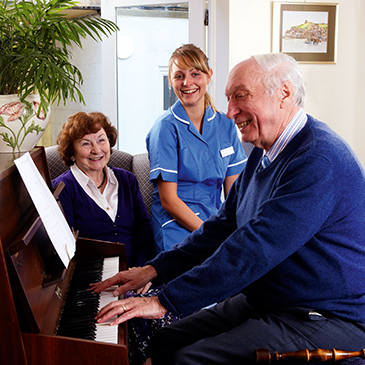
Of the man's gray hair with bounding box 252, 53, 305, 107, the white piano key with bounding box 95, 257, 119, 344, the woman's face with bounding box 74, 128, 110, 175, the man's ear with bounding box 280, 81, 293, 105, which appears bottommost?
the white piano key with bounding box 95, 257, 119, 344

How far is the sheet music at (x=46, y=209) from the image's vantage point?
3.62 ft

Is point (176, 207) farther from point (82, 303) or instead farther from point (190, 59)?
point (82, 303)

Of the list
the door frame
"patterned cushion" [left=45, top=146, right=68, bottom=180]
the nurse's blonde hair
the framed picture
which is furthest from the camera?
the framed picture

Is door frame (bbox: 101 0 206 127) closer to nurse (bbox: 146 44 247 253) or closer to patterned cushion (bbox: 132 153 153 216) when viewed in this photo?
patterned cushion (bbox: 132 153 153 216)

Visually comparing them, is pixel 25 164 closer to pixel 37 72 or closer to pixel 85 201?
pixel 37 72

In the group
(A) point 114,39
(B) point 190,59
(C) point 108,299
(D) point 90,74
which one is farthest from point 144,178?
(D) point 90,74

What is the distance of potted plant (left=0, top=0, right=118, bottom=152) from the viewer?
4.17 feet

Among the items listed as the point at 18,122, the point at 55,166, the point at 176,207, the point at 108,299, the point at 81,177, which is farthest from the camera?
the point at 55,166

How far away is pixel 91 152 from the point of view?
210cm

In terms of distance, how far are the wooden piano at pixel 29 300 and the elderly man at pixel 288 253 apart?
0.52 ft

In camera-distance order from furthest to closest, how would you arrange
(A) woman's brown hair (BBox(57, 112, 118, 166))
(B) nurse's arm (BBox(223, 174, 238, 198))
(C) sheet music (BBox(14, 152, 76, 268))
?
(B) nurse's arm (BBox(223, 174, 238, 198)) → (A) woman's brown hair (BBox(57, 112, 118, 166)) → (C) sheet music (BBox(14, 152, 76, 268))

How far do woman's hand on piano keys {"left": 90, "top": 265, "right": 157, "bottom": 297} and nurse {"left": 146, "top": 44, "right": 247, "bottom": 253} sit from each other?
0.61 m

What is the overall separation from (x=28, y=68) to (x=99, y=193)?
86cm

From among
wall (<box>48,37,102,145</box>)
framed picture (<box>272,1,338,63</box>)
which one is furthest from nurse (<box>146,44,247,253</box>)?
wall (<box>48,37,102,145</box>)
